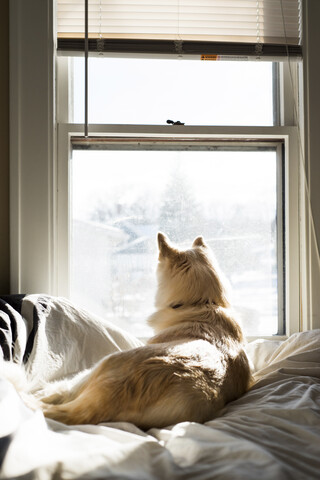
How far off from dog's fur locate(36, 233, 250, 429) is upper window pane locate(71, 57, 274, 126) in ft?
3.56

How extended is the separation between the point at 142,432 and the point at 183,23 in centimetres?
181

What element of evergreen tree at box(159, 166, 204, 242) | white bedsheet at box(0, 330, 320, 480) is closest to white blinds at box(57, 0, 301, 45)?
evergreen tree at box(159, 166, 204, 242)

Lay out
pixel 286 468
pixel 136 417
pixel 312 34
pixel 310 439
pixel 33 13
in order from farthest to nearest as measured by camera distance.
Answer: pixel 312 34
pixel 33 13
pixel 136 417
pixel 310 439
pixel 286 468

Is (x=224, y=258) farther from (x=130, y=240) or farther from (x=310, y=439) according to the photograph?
(x=310, y=439)

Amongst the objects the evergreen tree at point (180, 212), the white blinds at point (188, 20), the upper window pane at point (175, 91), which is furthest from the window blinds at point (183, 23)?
the evergreen tree at point (180, 212)

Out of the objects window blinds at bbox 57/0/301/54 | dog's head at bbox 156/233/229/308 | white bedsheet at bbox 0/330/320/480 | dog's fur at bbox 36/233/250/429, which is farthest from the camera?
window blinds at bbox 57/0/301/54

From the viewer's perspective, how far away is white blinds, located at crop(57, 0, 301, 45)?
80.4 inches

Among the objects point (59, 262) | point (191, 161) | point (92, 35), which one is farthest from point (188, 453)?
point (92, 35)

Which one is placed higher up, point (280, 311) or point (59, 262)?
point (59, 262)

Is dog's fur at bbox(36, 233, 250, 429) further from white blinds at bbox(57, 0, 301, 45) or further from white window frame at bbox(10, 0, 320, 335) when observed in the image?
white blinds at bbox(57, 0, 301, 45)

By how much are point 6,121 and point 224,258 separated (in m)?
1.21

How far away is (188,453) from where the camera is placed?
870 millimetres

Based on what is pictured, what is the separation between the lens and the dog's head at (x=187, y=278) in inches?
64.7

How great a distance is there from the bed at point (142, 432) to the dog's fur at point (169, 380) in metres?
0.04
